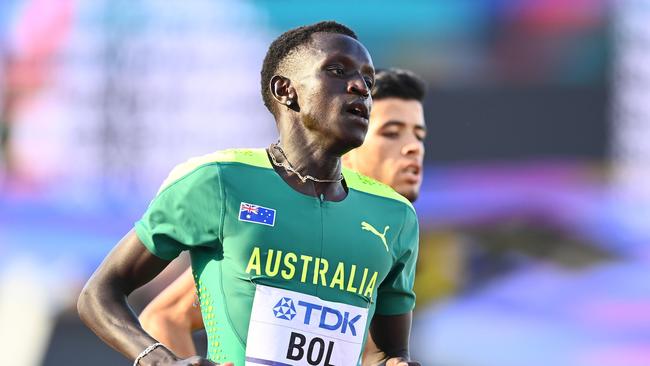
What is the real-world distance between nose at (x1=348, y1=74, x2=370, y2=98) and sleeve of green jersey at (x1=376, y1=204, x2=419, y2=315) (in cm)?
51

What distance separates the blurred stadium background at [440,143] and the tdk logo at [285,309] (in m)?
11.6

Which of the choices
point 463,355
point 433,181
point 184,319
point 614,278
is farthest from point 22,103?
point 184,319

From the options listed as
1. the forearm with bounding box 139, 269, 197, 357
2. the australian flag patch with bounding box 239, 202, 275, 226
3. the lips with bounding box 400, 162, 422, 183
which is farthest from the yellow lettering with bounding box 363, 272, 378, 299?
the lips with bounding box 400, 162, 422, 183

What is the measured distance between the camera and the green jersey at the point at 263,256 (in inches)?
153

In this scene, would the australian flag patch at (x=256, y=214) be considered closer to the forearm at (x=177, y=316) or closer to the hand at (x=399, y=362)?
the hand at (x=399, y=362)

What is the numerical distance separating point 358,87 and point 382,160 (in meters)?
1.88

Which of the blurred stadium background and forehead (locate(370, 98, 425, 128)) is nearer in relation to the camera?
forehead (locate(370, 98, 425, 128))

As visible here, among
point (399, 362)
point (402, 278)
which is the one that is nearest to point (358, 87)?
point (402, 278)

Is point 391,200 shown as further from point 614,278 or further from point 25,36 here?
point 25,36

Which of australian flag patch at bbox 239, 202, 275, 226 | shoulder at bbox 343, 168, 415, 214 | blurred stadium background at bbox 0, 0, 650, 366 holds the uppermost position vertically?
blurred stadium background at bbox 0, 0, 650, 366

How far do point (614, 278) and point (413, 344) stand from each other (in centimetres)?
270

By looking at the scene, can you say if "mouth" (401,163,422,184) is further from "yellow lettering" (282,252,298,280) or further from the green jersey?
"yellow lettering" (282,252,298,280)

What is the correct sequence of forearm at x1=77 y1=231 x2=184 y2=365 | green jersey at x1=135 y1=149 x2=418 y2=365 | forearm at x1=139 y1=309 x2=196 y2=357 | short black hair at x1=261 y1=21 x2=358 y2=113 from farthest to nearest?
1. forearm at x1=139 y1=309 x2=196 y2=357
2. short black hair at x1=261 y1=21 x2=358 y2=113
3. green jersey at x1=135 y1=149 x2=418 y2=365
4. forearm at x1=77 y1=231 x2=184 y2=365

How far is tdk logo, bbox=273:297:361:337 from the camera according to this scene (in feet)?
12.8
